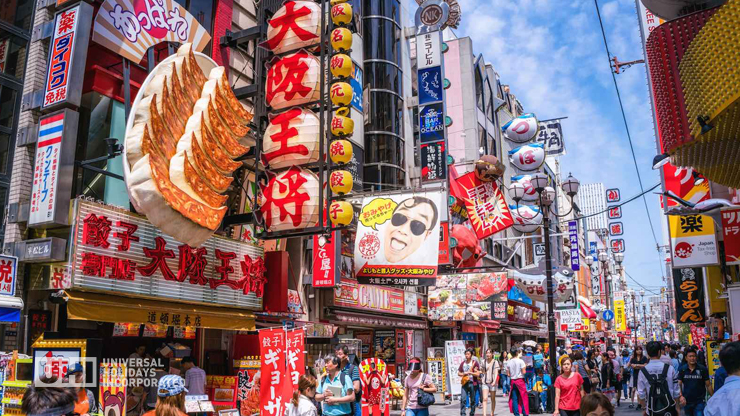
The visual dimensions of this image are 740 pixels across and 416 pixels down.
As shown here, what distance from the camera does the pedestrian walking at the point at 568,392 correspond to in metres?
10.5

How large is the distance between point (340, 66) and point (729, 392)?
443 inches

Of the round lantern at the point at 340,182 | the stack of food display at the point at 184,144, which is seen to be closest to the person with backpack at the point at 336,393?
the stack of food display at the point at 184,144

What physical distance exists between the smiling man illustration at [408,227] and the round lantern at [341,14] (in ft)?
19.5

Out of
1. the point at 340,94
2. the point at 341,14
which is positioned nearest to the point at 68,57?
the point at 340,94

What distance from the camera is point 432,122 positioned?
998 inches

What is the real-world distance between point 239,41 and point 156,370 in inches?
333

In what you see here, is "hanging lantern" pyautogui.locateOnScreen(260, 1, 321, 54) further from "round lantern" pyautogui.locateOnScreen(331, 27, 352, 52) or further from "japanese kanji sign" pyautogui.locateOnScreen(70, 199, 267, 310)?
"japanese kanji sign" pyautogui.locateOnScreen(70, 199, 267, 310)

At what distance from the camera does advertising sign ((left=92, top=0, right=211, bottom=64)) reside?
12.9 metres

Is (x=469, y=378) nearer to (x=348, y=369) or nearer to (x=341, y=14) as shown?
(x=348, y=369)

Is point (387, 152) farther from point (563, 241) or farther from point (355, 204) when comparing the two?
point (563, 241)

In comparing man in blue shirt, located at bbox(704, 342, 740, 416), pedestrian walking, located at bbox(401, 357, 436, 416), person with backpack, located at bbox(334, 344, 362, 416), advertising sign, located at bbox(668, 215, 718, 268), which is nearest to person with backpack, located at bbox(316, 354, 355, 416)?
person with backpack, located at bbox(334, 344, 362, 416)

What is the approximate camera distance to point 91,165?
499 inches

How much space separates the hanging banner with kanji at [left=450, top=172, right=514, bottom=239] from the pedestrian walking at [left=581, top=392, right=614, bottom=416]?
1633cm

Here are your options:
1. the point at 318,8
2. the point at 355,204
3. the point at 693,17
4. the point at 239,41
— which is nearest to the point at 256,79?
the point at 239,41
